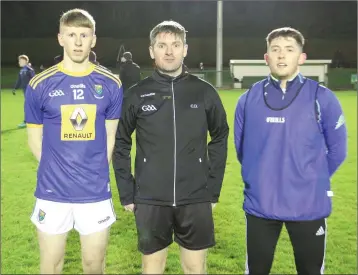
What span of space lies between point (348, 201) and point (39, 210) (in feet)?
16.9

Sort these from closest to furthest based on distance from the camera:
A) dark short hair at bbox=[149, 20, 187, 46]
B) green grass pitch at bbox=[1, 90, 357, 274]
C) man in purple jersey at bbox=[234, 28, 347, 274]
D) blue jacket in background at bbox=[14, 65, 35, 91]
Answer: man in purple jersey at bbox=[234, 28, 347, 274], dark short hair at bbox=[149, 20, 187, 46], green grass pitch at bbox=[1, 90, 357, 274], blue jacket in background at bbox=[14, 65, 35, 91]

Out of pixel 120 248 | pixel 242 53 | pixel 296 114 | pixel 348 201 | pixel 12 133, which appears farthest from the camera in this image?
pixel 242 53

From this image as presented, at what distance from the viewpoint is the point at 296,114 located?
3.28 meters

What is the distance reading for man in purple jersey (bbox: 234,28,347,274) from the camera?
3.28 metres

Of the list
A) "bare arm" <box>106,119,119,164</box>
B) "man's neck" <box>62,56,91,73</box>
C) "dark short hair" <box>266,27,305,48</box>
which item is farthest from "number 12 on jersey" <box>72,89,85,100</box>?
"dark short hair" <box>266,27,305,48</box>

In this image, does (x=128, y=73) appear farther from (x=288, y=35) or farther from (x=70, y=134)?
(x=288, y=35)

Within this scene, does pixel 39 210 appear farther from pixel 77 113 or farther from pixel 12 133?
pixel 12 133

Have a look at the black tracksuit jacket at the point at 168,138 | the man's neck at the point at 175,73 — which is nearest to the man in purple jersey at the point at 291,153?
the black tracksuit jacket at the point at 168,138

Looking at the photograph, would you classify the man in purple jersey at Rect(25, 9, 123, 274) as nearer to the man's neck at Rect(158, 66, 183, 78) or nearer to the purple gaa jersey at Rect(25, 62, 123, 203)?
the purple gaa jersey at Rect(25, 62, 123, 203)

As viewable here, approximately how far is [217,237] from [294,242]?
2.39 metres

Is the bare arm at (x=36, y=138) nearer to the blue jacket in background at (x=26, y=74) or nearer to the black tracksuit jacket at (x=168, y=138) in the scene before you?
the black tracksuit jacket at (x=168, y=138)

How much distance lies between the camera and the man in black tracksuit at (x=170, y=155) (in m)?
3.40

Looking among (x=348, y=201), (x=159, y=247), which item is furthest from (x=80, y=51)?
(x=348, y=201)

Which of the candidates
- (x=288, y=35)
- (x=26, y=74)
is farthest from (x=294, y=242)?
(x=26, y=74)
